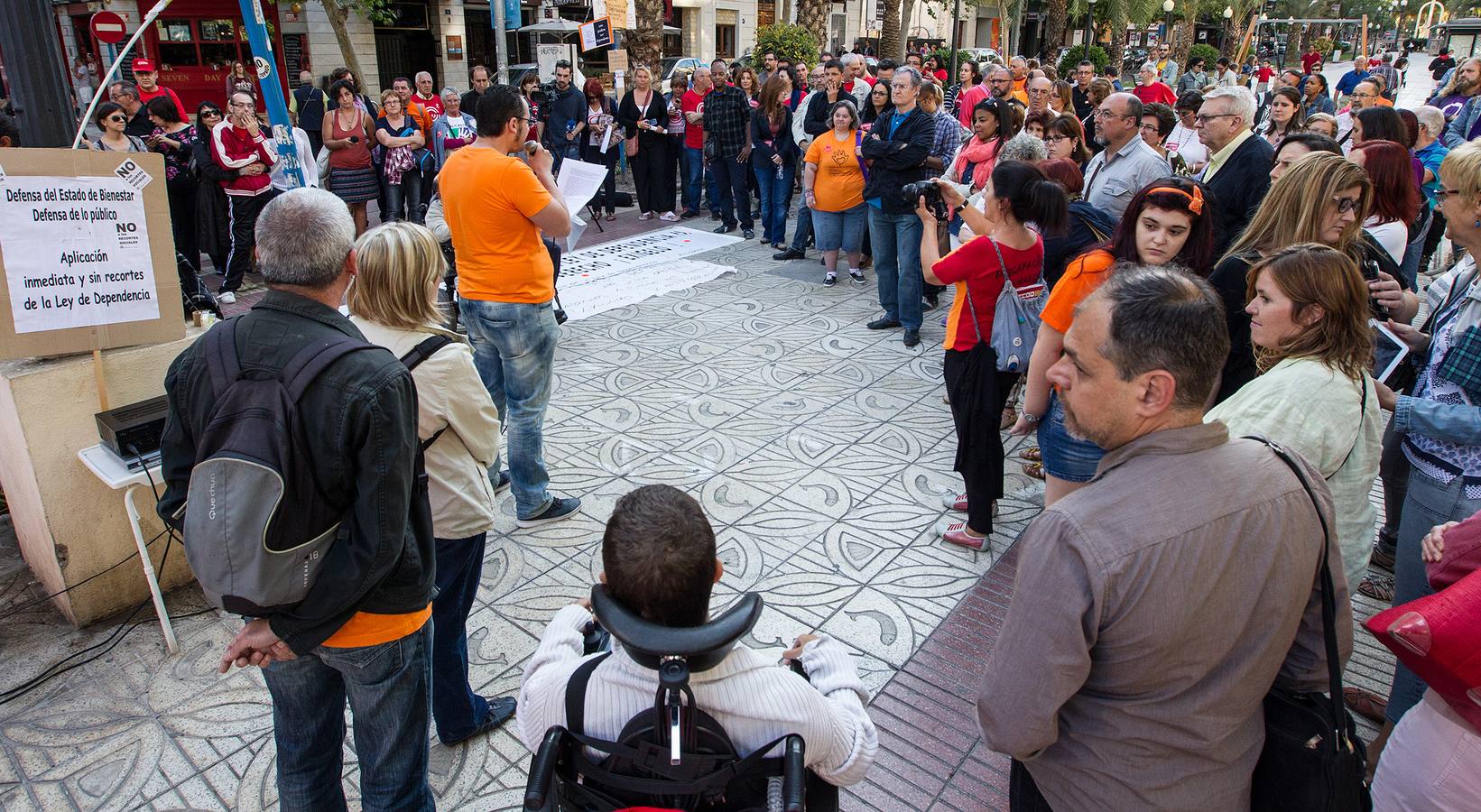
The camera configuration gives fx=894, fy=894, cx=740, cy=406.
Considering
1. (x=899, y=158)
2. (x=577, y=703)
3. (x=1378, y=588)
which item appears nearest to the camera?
(x=577, y=703)

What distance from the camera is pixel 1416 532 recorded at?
8.93ft

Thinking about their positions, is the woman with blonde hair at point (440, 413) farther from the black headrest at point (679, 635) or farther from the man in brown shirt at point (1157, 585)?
the man in brown shirt at point (1157, 585)

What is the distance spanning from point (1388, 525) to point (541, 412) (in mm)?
3960

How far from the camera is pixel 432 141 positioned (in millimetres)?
11000

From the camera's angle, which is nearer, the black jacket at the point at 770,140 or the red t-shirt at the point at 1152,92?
the black jacket at the point at 770,140

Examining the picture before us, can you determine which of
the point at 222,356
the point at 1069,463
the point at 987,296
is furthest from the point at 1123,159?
the point at 222,356

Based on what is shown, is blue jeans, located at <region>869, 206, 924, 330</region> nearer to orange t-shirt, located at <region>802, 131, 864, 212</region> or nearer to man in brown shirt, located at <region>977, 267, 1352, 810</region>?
orange t-shirt, located at <region>802, 131, 864, 212</region>

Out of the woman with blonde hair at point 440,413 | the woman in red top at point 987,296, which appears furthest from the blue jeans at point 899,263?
the woman with blonde hair at point 440,413

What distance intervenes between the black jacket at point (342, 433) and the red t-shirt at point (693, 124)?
976cm

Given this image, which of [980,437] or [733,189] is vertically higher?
[733,189]

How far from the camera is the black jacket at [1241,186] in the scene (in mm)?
4836

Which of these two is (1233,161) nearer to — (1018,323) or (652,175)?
Answer: (1018,323)

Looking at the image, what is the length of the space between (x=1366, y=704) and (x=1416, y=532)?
799 millimetres

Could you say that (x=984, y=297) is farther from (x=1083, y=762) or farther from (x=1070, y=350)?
(x=1083, y=762)
